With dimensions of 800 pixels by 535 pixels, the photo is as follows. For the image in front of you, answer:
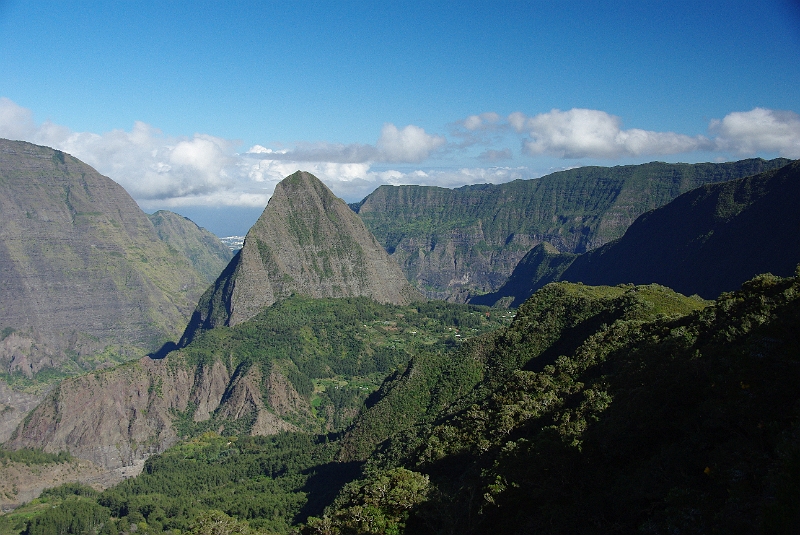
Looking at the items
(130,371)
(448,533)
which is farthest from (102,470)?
(448,533)

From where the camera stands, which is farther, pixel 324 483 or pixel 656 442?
pixel 324 483

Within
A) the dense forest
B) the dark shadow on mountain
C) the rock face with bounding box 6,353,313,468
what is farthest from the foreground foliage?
the rock face with bounding box 6,353,313,468

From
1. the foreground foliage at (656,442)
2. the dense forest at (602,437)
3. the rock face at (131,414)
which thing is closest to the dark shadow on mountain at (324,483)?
the dense forest at (602,437)

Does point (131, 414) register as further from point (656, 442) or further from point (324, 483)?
point (656, 442)

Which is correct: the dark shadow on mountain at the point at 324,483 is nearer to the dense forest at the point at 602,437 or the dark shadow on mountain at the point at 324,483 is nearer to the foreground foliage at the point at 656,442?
the dense forest at the point at 602,437

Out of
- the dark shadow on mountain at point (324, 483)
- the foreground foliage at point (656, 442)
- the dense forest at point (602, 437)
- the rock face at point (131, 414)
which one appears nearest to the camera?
the foreground foliage at point (656, 442)

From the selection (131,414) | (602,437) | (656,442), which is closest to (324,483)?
(602,437)

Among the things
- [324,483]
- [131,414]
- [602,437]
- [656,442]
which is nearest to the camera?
[656,442]

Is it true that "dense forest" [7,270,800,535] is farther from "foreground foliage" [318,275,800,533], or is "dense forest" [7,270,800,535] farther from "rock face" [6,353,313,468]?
"rock face" [6,353,313,468]

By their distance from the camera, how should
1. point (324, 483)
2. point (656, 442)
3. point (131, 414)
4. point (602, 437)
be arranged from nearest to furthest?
point (656, 442) → point (602, 437) → point (324, 483) → point (131, 414)
